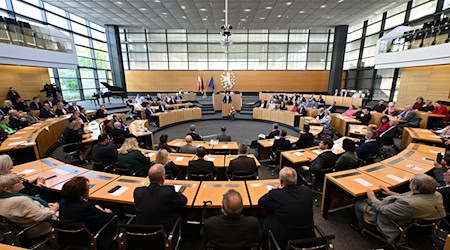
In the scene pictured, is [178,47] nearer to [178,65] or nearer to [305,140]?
[178,65]

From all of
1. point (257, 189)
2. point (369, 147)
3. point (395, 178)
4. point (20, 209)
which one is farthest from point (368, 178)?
point (20, 209)

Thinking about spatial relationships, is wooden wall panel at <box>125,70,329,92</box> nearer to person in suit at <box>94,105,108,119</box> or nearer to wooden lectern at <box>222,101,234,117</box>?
wooden lectern at <box>222,101,234,117</box>

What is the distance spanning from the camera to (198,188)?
10.1 feet

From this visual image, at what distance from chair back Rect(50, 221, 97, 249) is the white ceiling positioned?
11.6m

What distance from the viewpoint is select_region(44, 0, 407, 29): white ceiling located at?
36.2 feet

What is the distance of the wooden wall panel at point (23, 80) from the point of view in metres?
9.90

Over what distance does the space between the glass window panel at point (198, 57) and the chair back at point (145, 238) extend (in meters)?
19.4

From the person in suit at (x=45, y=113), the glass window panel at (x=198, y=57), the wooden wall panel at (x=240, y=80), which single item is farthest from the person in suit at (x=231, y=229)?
the glass window panel at (x=198, y=57)

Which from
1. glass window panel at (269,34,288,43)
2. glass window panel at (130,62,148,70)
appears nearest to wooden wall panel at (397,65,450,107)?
glass window panel at (269,34,288,43)

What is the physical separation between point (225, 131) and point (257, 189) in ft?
18.9

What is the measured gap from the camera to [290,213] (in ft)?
7.10

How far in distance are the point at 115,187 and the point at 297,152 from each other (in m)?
3.94

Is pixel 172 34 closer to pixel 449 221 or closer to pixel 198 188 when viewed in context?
pixel 198 188

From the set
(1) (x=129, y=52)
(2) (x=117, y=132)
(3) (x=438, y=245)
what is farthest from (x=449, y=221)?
(1) (x=129, y=52)
